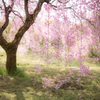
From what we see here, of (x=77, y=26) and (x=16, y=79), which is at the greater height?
(x=77, y=26)

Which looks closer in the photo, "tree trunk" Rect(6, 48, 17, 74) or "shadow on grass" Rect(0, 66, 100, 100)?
"shadow on grass" Rect(0, 66, 100, 100)

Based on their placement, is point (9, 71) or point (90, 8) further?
point (9, 71)

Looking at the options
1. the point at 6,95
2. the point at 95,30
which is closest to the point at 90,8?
the point at 95,30

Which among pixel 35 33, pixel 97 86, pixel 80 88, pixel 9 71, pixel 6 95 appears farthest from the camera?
pixel 35 33

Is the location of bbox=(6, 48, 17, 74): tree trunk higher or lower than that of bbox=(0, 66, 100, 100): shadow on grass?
higher

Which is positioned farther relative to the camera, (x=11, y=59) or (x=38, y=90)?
(x=11, y=59)

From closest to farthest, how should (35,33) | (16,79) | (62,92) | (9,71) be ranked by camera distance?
(62,92) < (16,79) < (9,71) < (35,33)

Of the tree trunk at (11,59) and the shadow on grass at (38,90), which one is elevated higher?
the tree trunk at (11,59)

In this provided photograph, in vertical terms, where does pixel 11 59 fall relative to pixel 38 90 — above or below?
above

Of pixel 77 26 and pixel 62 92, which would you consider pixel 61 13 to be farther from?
pixel 62 92

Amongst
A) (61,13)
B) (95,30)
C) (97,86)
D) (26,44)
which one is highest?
(61,13)

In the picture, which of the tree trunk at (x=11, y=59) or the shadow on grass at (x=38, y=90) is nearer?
the shadow on grass at (x=38, y=90)

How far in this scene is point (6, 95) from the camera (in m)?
3.18

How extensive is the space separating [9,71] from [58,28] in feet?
8.20
